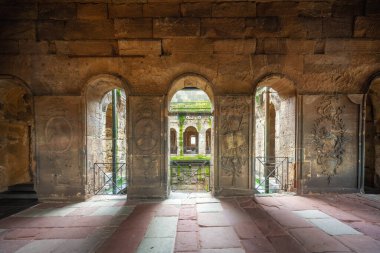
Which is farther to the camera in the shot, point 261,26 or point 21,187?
point 21,187

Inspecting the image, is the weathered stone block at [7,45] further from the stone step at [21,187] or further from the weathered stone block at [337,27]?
the weathered stone block at [337,27]

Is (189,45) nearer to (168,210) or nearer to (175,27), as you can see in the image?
(175,27)

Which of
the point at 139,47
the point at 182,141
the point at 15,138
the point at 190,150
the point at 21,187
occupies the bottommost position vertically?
the point at 190,150

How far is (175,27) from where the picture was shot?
181 inches

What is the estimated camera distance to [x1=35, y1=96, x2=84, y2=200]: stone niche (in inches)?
185

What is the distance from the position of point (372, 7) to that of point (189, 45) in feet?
14.0

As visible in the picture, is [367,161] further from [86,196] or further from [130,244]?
[86,196]

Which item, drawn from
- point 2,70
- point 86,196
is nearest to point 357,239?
point 86,196

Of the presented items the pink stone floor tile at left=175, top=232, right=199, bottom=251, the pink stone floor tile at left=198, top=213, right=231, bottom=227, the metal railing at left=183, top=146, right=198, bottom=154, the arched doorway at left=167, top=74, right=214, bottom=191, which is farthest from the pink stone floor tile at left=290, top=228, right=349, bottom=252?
the metal railing at left=183, top=146, right=198, bottom=154

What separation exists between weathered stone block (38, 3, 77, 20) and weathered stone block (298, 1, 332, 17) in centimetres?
516

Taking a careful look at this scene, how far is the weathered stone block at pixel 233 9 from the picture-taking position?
14.9 feet

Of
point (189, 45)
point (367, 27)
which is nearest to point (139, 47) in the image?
point (189, 45)

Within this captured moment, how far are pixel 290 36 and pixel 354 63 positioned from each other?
1699 millimetres

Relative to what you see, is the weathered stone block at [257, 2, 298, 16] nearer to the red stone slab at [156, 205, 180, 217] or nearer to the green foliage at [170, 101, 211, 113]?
the red stone slab at [156, 205, 180, 217]
